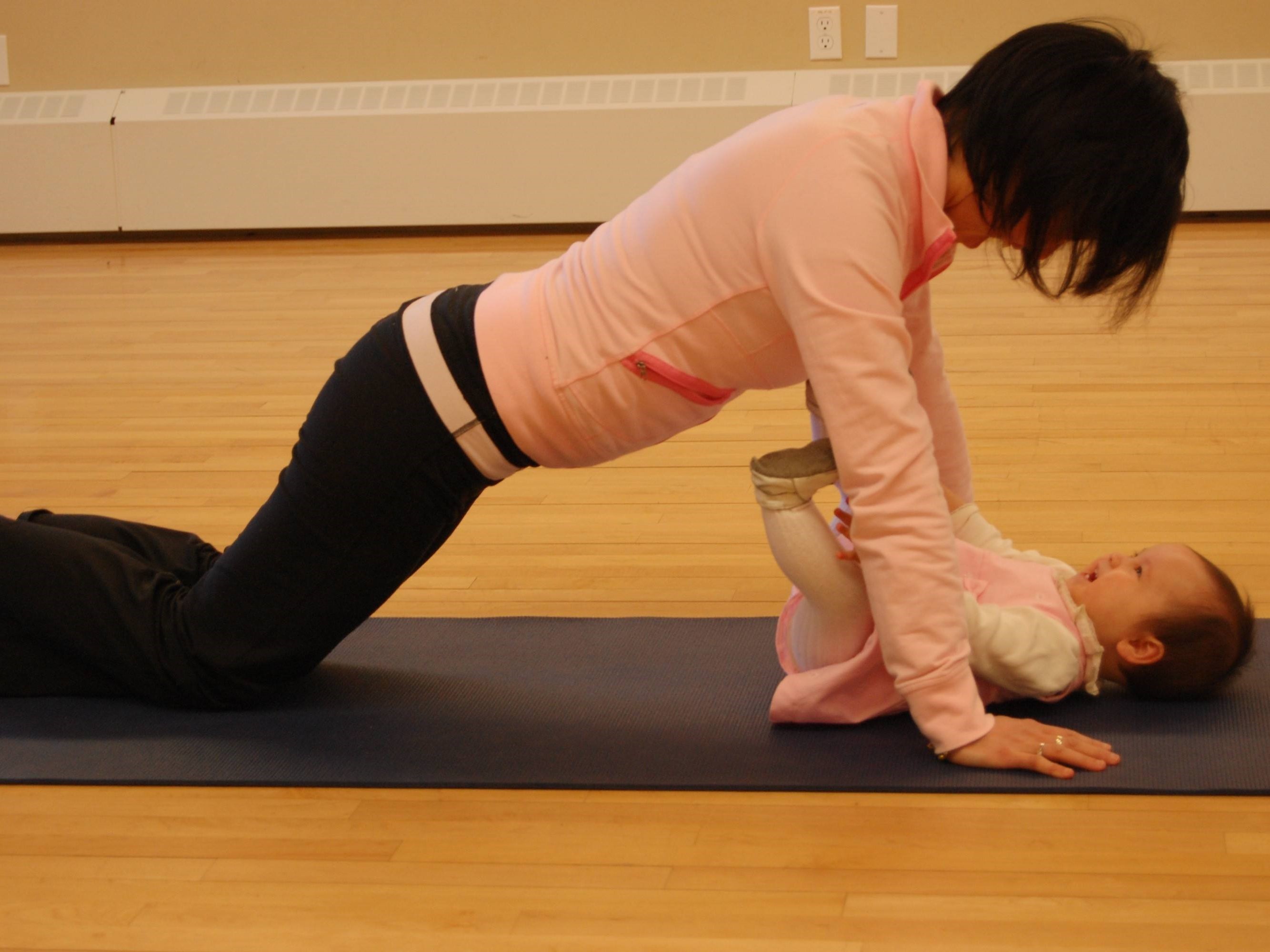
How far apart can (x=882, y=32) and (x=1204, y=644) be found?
3.61 metres

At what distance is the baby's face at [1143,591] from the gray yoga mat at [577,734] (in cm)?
9

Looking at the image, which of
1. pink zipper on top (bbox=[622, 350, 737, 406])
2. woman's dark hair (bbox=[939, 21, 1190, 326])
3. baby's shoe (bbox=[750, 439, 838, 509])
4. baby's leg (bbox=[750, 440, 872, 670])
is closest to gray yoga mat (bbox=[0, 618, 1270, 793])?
baby's leg (bbox=[750, 440, 872, 670])

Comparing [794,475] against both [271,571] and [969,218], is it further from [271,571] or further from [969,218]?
[271,571]

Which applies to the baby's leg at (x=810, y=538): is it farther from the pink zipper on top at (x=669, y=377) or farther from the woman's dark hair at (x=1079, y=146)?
the woman's dark hair at (x=1079, y=146)

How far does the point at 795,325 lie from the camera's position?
1.29 meters

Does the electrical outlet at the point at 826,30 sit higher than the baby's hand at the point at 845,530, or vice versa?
the electrical outlet at the point at 826,30

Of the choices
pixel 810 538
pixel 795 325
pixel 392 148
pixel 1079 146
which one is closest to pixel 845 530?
pixel 810 538

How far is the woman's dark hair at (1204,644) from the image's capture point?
1536 mm

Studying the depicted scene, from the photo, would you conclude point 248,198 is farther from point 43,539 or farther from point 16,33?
point 43,539

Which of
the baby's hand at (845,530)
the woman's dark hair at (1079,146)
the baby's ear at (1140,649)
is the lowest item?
the baby's ear at (1140,649)

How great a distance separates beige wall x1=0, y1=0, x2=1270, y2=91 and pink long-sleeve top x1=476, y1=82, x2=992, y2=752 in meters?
3.59

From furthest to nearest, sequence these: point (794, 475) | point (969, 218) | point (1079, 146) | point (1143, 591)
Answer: point (1143, 591) < point (794, 475) < point (969, 218) < point (1079, 146)

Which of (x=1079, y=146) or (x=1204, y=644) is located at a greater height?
(x=1079, y=146)

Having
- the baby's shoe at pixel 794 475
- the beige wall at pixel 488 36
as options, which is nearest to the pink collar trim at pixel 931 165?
the baby's shoe at pixel 794 475
